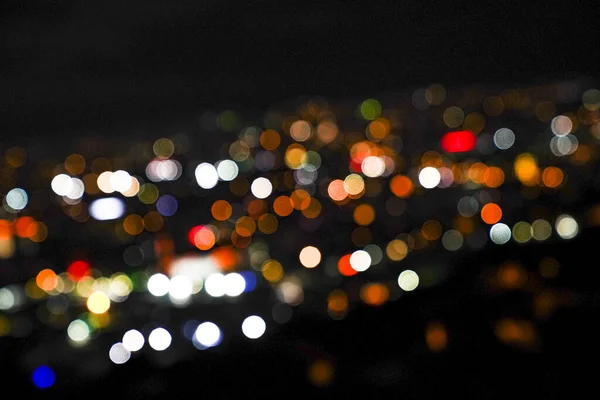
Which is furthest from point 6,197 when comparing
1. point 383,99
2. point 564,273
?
point 564,273

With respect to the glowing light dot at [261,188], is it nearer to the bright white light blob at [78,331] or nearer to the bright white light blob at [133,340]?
the bright white light blob at [78,331]

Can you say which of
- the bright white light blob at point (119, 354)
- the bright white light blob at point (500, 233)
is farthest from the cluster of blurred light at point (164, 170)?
the bright white light blob at point (119, 354)

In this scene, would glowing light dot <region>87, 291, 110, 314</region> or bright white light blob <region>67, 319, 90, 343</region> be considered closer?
bright white light blob <region>67, 319, 90, 343</region>

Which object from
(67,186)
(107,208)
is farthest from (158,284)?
(107,208)

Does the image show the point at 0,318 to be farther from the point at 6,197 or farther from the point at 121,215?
the point at 121,215

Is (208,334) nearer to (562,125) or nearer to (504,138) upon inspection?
(562,125)

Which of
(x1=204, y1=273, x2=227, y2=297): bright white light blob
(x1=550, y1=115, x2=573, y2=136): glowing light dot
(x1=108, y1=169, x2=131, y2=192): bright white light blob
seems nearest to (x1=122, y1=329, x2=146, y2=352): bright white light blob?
(x1=204, y1=273, x2=227, y2=297): bright white light blob

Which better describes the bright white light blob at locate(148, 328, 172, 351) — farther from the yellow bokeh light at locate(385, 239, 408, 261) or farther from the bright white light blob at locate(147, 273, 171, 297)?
the yellow bokeh light at locate(385, 239, 408, 261)

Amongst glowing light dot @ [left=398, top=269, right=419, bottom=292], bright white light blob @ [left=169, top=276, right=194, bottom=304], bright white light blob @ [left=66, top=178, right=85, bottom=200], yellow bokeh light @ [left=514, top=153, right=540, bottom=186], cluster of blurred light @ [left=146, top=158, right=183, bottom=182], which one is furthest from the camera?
cluster of blurred light @ [left=146, top=158, right=183, bottom=182]
